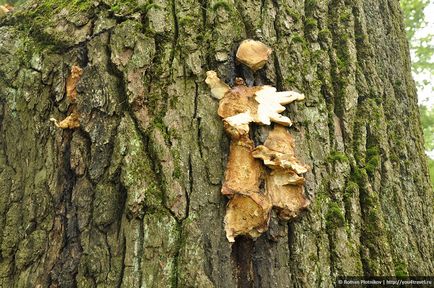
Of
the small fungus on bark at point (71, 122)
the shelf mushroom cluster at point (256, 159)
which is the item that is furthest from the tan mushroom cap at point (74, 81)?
the shelf mushroom cluster at point (256, 159)

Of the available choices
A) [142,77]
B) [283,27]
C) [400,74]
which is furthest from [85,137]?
[400,74]

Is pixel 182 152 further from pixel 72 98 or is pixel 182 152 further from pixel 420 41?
pixel 420 41

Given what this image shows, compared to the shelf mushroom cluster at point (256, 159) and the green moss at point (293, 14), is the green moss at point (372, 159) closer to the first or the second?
the shelf mushroom cluster at point (256, 159)

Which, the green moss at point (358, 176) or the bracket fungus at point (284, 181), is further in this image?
the green moss at point (358, 176)

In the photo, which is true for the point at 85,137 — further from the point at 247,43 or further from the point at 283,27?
the point at 283,27

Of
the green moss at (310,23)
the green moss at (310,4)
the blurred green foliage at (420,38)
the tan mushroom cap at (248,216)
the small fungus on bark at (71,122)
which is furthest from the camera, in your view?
the blurred green foliage at (420,38)

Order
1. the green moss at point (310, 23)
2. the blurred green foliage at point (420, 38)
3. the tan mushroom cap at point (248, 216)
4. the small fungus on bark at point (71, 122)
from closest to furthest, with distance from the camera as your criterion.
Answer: the tan mushroom cap at point (248, 216) → the small fungus on bark at point (71, 122) → the green moss at point (310, 23) → the blurred green foliage at point (420, 38)

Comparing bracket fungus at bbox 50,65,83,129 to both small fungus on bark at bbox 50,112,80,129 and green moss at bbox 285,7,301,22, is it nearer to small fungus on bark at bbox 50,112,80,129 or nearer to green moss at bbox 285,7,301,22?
small fungus on bark at bbox 50,112,80,129
